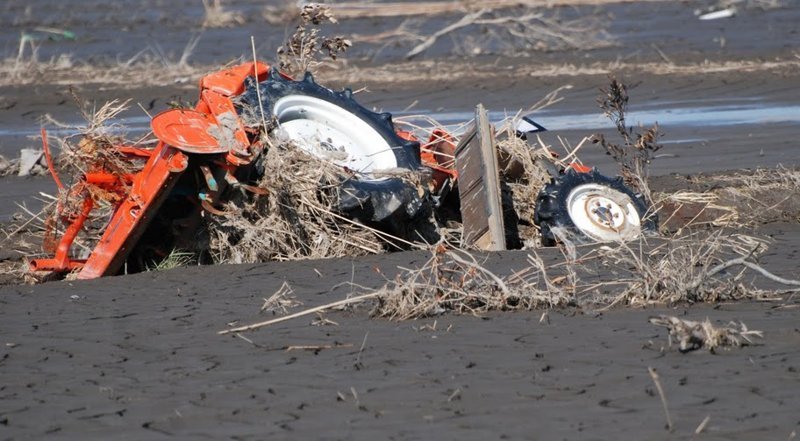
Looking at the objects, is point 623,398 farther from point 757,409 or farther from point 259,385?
point 259,385

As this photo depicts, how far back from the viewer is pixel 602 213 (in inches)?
361

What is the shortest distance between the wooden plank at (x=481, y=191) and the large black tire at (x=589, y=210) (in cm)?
34

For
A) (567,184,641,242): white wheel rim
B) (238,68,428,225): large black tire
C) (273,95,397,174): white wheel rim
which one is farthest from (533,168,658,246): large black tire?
(273,95,397,174): white wheel rim

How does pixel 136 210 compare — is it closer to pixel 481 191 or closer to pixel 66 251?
pixel 66 251

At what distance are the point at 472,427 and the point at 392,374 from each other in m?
0.82

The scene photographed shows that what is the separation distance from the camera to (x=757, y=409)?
5215mm

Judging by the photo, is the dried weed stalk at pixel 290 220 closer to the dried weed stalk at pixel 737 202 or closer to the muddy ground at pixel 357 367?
the muddy ground at pixel 357 367

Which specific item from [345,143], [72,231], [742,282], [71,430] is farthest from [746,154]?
[71,430]

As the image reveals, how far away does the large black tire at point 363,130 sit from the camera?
8.95 m

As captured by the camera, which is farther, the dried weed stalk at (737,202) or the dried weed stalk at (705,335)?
the dried weed stalk at (737,202)

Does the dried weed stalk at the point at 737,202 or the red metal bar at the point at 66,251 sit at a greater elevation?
the red metal bar at the point at 66,251

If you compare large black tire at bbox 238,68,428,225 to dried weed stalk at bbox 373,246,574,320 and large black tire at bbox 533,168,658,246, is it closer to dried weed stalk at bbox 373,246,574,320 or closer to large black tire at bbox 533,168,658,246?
large black tire at bbox 533,168,658,246

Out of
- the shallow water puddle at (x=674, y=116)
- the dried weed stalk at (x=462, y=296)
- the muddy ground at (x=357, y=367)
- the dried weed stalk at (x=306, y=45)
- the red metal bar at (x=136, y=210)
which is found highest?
the dried weed stalk at (x=306, y=45)

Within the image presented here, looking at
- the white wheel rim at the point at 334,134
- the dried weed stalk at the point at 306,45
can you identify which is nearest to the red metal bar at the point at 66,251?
the white wheel rim at the point at 334,134
